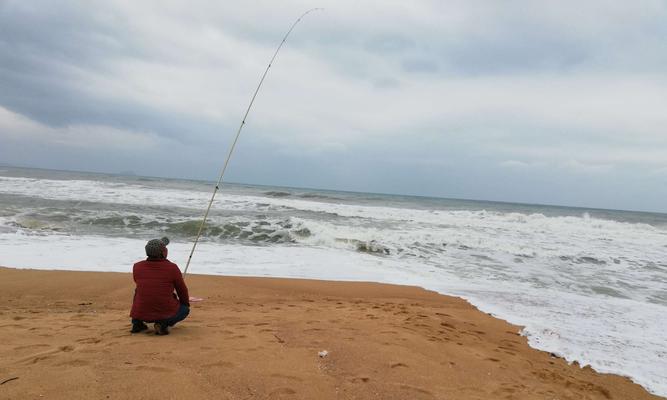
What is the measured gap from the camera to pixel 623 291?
8836 millimetres

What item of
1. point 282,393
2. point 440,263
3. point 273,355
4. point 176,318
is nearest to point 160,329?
point 176,318

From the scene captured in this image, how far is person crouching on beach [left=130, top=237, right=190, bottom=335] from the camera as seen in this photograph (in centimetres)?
391

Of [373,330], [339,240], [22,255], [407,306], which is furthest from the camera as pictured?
[339,240]

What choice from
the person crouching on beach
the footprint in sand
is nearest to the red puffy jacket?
the person crouching on beach

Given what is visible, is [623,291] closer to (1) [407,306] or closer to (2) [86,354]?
(1) [407,306]

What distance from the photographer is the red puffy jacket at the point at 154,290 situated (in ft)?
12.8

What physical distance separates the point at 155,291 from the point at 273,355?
136cm

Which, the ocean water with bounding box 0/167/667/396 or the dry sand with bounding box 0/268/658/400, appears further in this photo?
the ocean water with bounding box 0/167/667/396

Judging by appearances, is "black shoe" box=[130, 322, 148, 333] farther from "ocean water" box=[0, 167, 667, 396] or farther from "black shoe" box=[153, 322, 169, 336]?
"ocean water" box=[0, 167, 667, 396]

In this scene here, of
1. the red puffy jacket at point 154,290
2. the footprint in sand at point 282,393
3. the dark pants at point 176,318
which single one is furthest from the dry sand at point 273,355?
the red puffy jacket at point 154,290

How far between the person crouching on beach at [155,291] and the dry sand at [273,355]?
0.16 metres

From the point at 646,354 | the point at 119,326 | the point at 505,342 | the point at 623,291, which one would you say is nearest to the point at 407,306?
the point at 505,342

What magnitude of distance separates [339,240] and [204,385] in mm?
11268

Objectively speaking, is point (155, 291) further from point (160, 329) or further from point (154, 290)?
point (160, 329)
